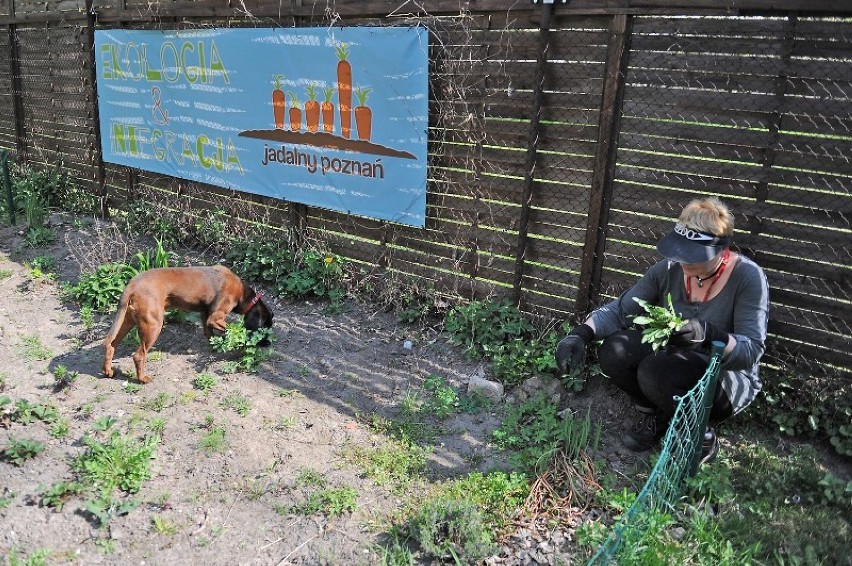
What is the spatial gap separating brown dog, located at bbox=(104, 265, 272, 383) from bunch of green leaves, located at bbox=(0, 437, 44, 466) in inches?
38.4

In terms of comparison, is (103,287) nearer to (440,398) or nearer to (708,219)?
(440,398)

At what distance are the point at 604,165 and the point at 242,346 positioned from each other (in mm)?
3067

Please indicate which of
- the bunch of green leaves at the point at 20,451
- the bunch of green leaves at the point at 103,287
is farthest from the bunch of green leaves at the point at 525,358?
the bunch of green leaves at the point at 103,287

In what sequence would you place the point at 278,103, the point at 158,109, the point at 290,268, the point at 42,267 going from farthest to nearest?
1. the point at 158,109
2. the point at 42,267
3. the point at 290,268
4. the point at 278,103

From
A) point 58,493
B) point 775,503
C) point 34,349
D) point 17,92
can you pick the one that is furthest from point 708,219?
point 17,92

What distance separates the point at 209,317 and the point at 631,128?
351 cm

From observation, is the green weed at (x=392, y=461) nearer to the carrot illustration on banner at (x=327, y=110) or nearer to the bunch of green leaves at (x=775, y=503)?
the bunch of green leaves at (x=775, y=503)

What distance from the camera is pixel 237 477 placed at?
3.92 meters

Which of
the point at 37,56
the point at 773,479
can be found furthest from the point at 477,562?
the point at 37,56

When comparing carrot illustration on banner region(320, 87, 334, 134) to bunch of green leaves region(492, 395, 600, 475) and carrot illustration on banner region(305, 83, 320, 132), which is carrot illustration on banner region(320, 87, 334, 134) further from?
bunch of green leaves region(492, 395, 600, 475)

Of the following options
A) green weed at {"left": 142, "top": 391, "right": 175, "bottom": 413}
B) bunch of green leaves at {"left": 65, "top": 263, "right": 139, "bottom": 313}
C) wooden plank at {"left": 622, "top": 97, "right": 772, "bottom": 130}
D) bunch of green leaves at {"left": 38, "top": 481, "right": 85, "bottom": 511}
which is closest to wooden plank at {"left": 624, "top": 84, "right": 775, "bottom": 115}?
wooden plank at {"left": 622, "top": 97, "right": 772, "bottom": 130}

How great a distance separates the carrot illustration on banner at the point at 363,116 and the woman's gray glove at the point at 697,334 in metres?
3.26

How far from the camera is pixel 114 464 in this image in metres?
3.84

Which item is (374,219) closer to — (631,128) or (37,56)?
(631,128)
